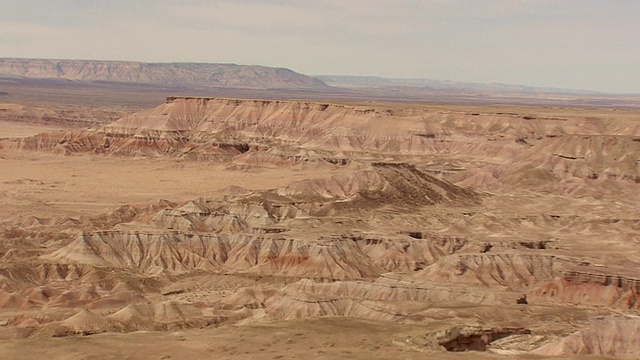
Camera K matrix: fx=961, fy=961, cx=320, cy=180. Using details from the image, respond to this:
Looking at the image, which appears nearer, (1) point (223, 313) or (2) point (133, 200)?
(1) point (223, 313)

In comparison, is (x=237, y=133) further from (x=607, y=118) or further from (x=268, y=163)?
(x=607, y=118)

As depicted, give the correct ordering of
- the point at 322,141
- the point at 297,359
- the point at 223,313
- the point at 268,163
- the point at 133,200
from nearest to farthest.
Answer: the point at 297,359 < the point at 223,313 < the point at 133,200 < the point at 268,163 < the point at 322,141

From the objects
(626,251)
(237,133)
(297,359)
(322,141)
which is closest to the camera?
(297,359)

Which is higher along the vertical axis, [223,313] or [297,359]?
[297,359]

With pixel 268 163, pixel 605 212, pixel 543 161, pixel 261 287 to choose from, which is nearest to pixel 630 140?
pixel 543 161

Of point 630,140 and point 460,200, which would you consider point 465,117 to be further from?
point 460,200

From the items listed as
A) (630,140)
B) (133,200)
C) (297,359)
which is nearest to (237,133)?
(133,200)
